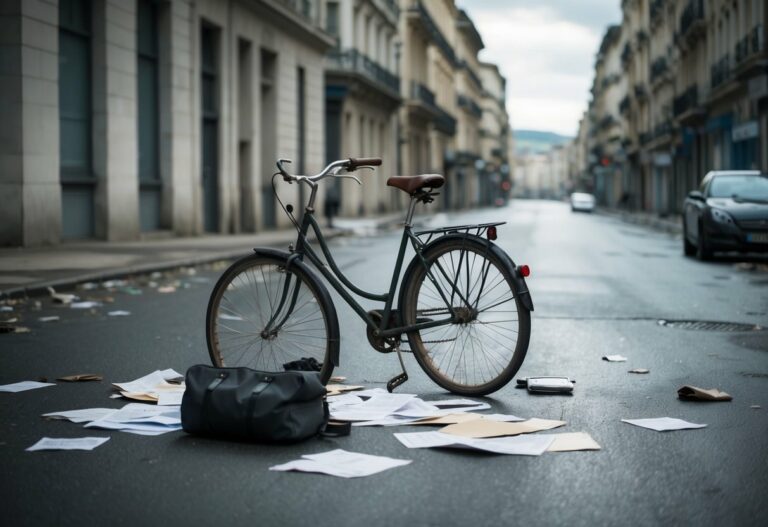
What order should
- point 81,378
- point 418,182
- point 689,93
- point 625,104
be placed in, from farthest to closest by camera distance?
point 625,104 < point 689,93 < point 81,378 < point 418,182

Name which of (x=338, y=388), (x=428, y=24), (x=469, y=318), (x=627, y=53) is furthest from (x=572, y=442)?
(x=627, y=53)

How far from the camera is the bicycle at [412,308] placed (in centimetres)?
573

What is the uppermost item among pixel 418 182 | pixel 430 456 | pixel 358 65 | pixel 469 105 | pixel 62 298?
pixel 469 105

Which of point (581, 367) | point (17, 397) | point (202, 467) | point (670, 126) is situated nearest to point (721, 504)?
point (202, 467)

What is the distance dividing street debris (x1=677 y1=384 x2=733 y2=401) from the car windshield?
12.8 metres

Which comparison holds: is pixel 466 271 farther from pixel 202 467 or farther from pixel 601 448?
pixel 202 467

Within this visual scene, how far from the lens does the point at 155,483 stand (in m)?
4.14

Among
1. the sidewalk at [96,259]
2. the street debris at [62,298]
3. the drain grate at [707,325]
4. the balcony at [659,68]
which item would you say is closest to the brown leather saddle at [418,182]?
the drain grate at [707,325]

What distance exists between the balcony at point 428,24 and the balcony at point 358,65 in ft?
40.1

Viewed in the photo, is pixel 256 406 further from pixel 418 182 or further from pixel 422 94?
pixel 422 94

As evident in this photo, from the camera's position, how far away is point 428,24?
6769 cm

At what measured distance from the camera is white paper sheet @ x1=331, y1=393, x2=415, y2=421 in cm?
527

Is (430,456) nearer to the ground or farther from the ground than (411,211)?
nearer to the ground

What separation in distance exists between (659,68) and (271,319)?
60.0 meters
